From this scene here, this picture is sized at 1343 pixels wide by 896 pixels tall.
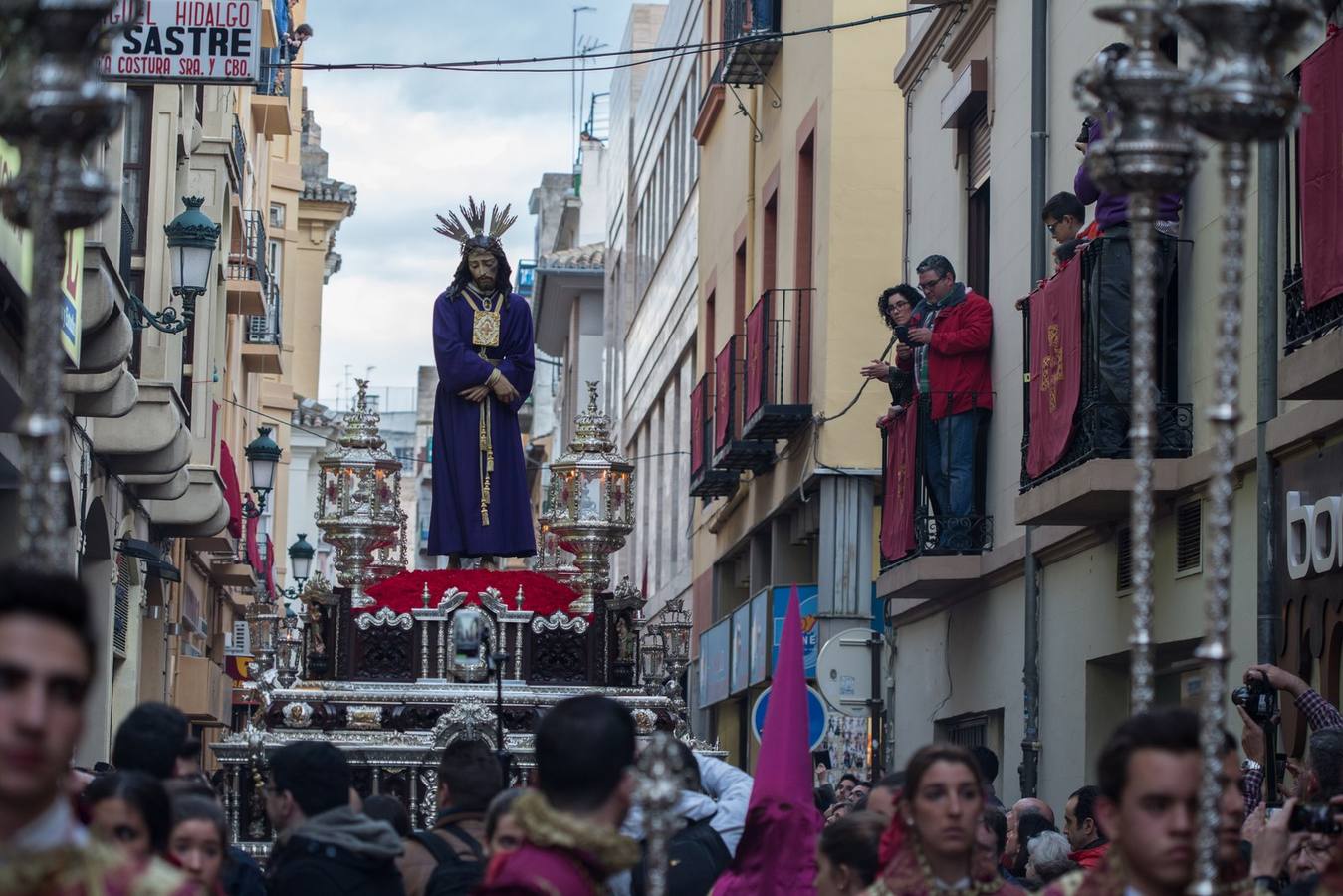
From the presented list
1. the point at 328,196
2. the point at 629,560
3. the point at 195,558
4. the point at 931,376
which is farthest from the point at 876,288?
the point at 328,196

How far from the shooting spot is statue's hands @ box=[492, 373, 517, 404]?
1330cm

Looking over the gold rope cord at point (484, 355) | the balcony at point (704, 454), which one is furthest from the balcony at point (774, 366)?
the gold rope cord at point (484, 355)

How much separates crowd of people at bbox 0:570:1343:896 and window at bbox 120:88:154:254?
13.5 meters

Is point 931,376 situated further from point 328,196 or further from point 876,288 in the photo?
point 328,196

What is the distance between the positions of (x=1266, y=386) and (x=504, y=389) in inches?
177

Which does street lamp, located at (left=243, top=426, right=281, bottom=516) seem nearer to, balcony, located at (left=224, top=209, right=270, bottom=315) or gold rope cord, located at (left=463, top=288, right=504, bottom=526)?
balcony, located at (left=224, top=209, right=270, bottom=315)

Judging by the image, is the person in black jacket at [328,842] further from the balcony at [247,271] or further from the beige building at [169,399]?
the balcony at [247,271]

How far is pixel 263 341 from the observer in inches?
1513

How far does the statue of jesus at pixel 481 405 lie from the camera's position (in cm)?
1337

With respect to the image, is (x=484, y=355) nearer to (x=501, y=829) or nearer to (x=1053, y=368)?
(x=1053, y=368)

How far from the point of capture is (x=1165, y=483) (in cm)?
1232

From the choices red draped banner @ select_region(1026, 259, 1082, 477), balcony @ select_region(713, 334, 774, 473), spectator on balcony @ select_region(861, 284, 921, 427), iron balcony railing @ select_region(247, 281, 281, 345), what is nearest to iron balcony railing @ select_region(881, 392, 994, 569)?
spectator on balcony @ select_region(861, 284, 921, 427)

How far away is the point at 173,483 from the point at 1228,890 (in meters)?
18.0

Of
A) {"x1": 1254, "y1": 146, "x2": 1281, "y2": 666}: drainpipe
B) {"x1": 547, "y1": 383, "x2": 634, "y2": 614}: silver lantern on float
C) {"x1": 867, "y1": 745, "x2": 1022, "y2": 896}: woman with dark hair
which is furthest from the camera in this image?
{"x1": 547, "y1": 383, "x2": 634, "y2": 614}: silver lantern on float
